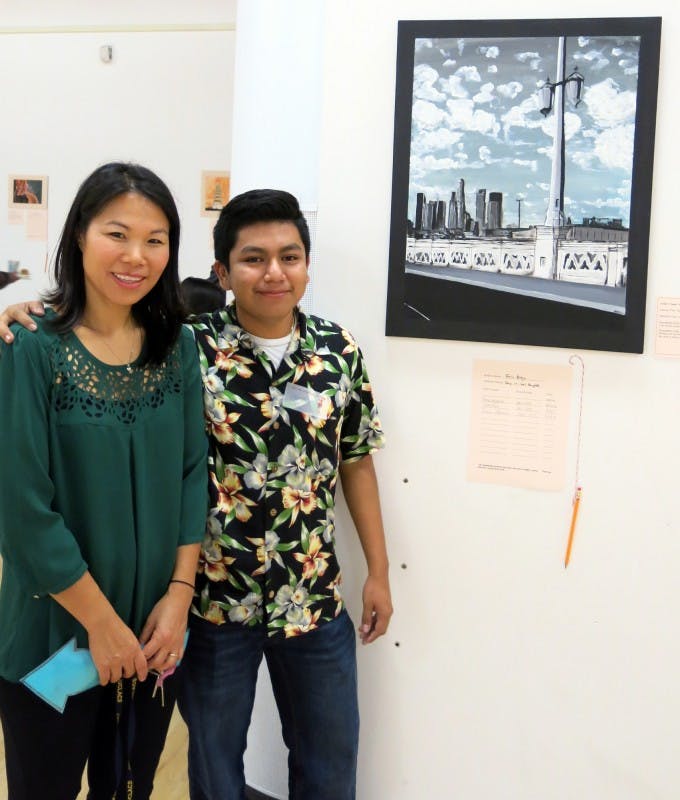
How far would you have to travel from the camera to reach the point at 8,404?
1.07 metres

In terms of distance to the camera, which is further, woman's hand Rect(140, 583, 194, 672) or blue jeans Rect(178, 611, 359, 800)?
blue jeans Rect(178, 611, 359, 800)

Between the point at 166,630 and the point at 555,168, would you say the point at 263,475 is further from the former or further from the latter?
the point at 555,168

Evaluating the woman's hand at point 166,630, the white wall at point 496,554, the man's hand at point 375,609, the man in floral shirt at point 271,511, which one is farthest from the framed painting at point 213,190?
the woman's hand at point 166,630

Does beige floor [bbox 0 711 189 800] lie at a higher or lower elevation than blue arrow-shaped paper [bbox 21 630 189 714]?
lower

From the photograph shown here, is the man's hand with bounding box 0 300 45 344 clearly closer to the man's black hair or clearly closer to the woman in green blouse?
the woman in green blouse

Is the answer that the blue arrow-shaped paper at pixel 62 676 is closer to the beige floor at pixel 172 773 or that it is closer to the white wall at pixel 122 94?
the beige floor at pixel 172 773

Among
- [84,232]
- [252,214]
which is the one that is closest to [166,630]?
[84,232]

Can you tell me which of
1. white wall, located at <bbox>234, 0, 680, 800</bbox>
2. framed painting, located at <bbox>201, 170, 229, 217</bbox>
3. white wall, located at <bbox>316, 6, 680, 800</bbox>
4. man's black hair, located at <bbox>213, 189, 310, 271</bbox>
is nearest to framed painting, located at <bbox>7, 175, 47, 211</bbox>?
framed painting, located at <bbox>201, 170, 229, 217</bbox>

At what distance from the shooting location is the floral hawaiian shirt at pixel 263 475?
1390mm

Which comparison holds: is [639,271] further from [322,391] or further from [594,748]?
[594,748]

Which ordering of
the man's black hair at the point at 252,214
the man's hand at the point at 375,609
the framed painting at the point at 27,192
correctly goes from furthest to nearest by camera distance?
the framed painting at the point at 27,192, the man's hand at the point at 375,609, the man's black hair at the point at 252,214

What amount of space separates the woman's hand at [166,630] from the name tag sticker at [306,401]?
0.40m

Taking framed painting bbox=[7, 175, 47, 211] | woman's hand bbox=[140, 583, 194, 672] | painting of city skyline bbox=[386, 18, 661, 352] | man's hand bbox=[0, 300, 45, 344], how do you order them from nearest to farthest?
man's hand bbox=[0, 300, 45, 344], woman's hand bbox=[140, 583, 194, 672], painting of city skyline bbox=[386, 18, 661, 352], framed painting bbox=[7, 175, 47, 211]

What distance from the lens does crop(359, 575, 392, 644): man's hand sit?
160 cm
